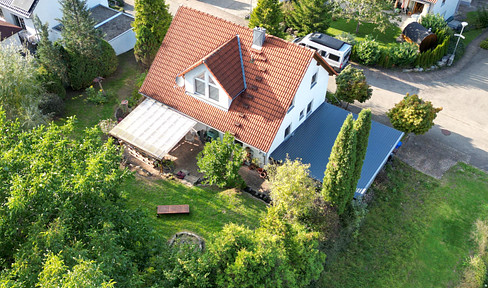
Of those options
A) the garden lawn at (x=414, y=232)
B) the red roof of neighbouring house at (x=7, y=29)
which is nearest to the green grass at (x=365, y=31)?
the garden lawn at (x=414, y=232)

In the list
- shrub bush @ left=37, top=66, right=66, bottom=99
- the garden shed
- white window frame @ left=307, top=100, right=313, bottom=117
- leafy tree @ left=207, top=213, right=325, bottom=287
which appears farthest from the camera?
the garden shed

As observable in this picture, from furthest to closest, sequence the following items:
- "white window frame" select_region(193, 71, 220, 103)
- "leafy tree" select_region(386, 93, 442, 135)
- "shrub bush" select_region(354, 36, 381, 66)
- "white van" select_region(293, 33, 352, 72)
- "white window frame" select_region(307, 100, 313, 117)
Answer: "shrub bush" select_region(354, 36, 381, 66) → "white van" select_region(293, 33, 352, 72) → "white window frame" select_region(307, 100, 313, 117) → "leafy tree" select_region(386, 93, 442, 135) → "white window frame" select_region(193, 71, 220, 103)

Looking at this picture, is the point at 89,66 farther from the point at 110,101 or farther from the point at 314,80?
the point at 314,80

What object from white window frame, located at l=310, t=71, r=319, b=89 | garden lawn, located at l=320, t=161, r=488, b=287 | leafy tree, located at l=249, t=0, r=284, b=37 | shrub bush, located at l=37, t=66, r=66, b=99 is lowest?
garden lawn, located at l=320, t=161, r=488, b=287

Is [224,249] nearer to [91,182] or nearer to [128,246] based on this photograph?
[128,246]

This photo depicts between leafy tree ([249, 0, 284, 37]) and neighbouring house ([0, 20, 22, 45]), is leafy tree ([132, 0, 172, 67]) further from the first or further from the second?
neighbouring house ([0, 20, 22, 45])

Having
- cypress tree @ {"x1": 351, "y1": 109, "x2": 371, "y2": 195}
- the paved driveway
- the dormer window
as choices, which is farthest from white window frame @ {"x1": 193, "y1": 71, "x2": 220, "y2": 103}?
the paved driveway

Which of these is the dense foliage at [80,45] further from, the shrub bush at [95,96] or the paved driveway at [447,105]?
the paved driveway at [447,105]

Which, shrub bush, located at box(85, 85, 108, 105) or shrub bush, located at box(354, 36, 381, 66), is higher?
shrub bush, located at box(354, 36, 381, 66)
